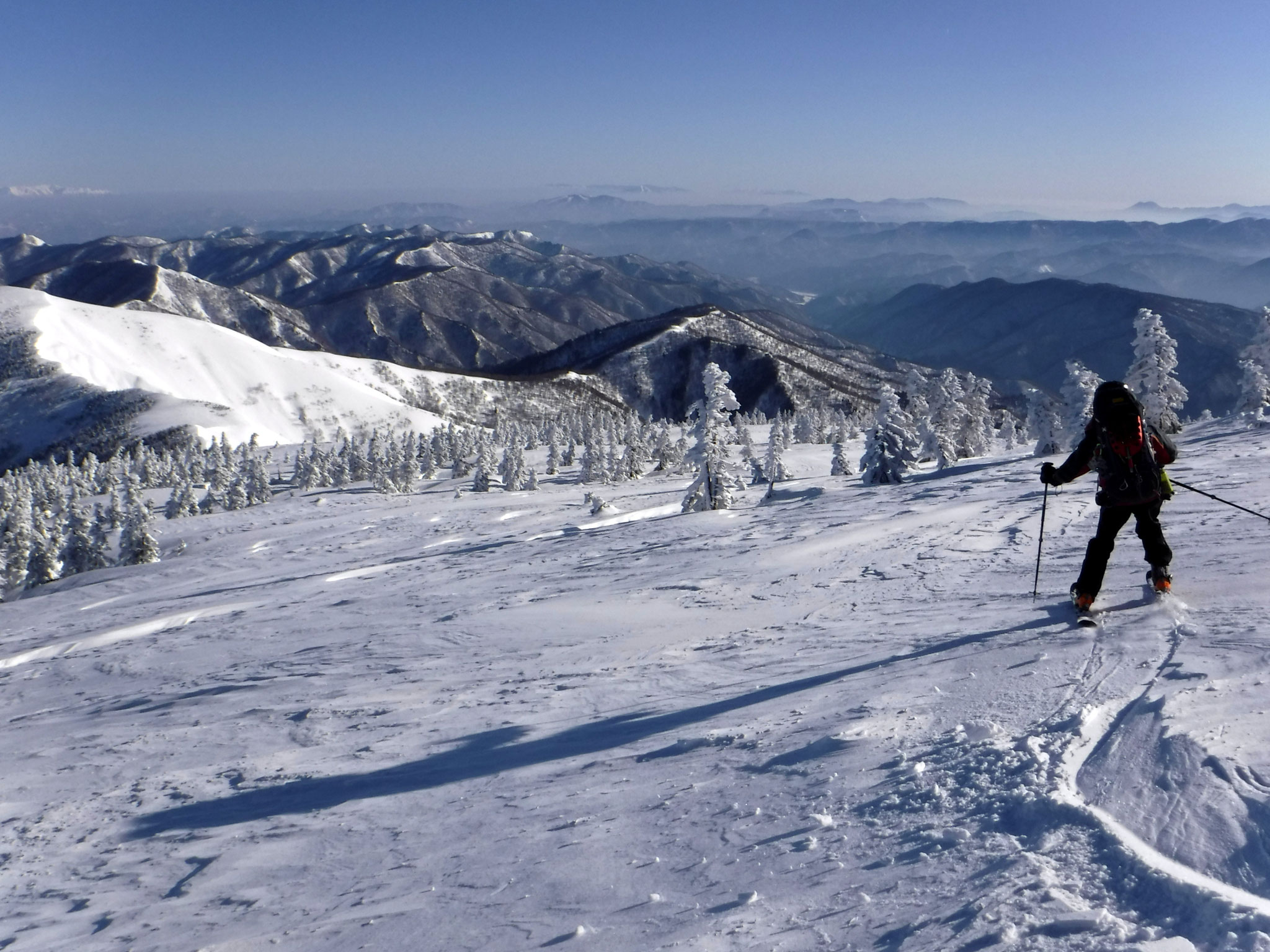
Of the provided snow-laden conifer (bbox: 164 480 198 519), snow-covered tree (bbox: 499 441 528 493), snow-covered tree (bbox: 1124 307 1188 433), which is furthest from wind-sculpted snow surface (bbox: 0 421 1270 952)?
snow-laden conifer (bbox: 164 480 198 519)

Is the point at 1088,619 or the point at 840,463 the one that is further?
the point at 840,463

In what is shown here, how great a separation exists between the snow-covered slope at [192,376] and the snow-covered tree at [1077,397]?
110345 mm

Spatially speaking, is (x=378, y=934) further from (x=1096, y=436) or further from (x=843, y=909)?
(x=1096, y=436)

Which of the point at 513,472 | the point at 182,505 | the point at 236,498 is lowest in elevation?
the point at 236,498

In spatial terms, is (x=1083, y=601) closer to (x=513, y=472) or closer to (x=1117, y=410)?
(x=1117, y=410)

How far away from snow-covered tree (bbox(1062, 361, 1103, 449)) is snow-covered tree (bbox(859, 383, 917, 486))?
1870 centimetres

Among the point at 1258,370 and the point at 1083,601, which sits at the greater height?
the point at 1083,601

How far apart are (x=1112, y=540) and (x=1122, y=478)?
2.05 ft

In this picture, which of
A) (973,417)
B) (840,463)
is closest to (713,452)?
(840,463)

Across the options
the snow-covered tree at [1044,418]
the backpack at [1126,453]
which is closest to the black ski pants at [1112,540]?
the backpack at [1126,453]

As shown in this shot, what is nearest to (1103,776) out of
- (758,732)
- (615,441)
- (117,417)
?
(758,732)

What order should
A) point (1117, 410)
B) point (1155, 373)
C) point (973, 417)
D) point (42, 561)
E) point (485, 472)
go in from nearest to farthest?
point (1117, 410) → point (1155, 373) → point (42, 561) → point (973, 417) → point (485, 472)

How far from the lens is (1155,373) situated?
44438 millimetres

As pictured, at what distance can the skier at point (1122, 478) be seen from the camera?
7344 millimetres
